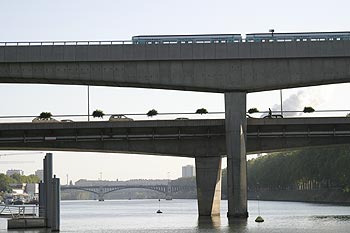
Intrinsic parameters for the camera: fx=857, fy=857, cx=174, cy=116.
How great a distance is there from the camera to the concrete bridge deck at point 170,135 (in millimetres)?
78625

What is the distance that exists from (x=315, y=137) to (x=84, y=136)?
22.1 m

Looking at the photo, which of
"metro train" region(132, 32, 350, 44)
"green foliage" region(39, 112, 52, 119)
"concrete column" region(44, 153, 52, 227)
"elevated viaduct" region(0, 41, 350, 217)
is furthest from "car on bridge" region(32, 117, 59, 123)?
"concrete column" region(44, 153, 52, 227)

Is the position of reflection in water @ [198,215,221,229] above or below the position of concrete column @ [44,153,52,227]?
below

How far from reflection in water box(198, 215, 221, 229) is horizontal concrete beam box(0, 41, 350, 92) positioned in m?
11.6

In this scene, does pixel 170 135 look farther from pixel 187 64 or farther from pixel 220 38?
pixel 220 38

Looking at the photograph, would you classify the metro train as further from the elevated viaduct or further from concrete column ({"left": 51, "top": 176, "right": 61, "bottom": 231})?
concrete column ({"left": 51, "top": 176, "right": 61, "bottom": 231})

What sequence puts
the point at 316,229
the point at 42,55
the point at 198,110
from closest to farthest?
the point at 316,229
the point at 42,55
the point at 198,110

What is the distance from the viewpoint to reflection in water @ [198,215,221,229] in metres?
68.9

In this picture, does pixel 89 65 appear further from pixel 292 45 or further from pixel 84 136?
pixel 292 45

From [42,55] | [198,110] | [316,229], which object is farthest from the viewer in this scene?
[198,110]

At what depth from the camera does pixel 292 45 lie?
2940 inches

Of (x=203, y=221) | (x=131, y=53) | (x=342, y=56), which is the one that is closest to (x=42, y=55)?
(x=131, y=53)

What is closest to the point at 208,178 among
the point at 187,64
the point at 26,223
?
the point at 187,64

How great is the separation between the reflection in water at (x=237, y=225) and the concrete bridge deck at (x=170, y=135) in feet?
31.9
